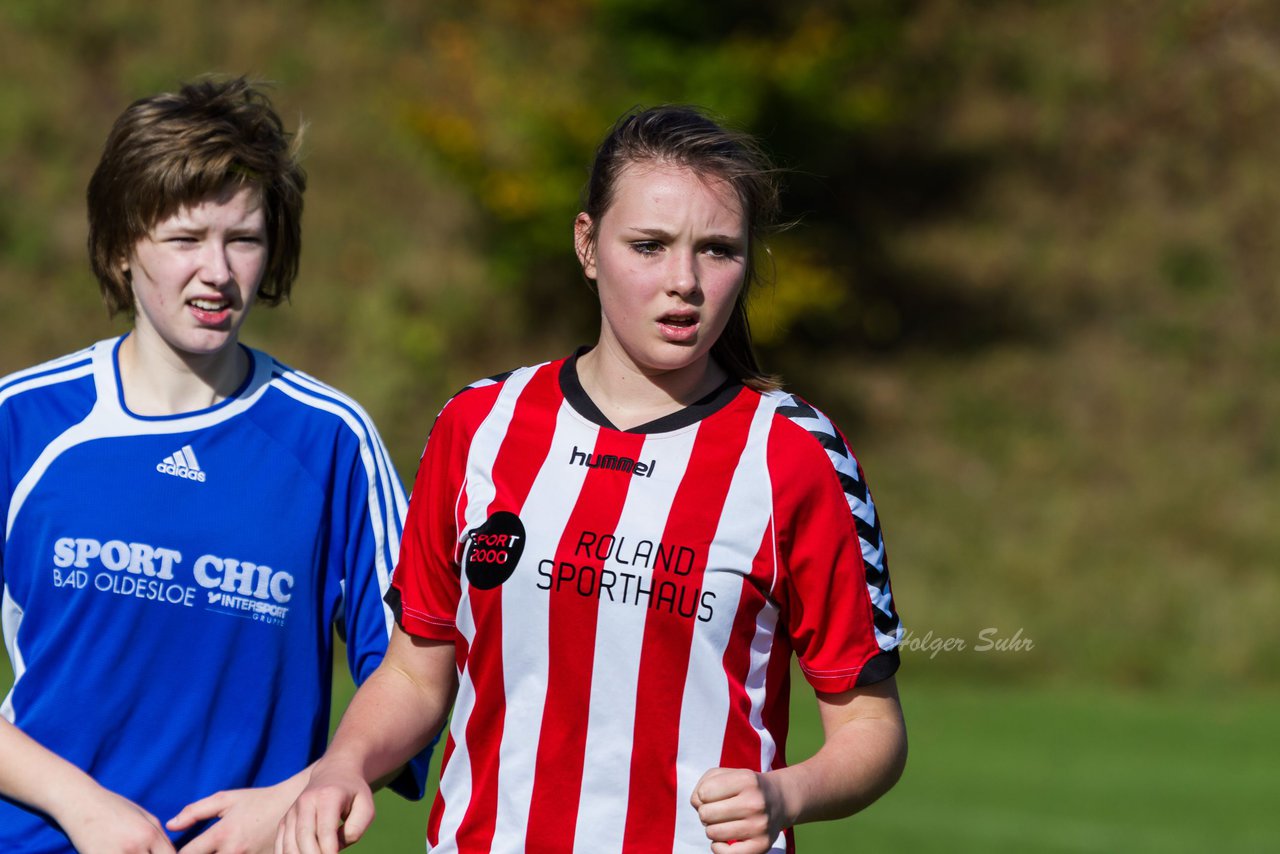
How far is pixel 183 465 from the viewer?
3.02 m

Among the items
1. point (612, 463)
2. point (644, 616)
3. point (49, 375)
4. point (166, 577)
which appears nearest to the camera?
point (644, 616)

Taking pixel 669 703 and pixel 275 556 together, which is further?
pixel 275 556

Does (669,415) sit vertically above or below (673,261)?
below

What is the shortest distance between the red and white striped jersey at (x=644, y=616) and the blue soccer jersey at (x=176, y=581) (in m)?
0.54

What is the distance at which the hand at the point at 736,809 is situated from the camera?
2.16 metres

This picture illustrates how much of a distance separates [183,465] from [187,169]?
544 millimetres

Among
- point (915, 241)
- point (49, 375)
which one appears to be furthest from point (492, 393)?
point (915, 241)

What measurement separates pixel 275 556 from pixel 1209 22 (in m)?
19.6

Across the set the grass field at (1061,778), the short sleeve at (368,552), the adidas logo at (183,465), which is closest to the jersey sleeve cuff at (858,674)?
the short sleeve at (368,552)

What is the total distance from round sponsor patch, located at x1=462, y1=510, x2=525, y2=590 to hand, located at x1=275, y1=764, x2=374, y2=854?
1.19 feet

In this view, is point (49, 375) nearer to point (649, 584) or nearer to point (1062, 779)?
point (649, 584)

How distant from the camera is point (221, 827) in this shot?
2.74 meters

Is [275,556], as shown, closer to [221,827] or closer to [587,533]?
[221,827]

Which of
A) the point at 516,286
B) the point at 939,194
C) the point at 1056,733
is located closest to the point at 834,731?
the point at 1056,733
